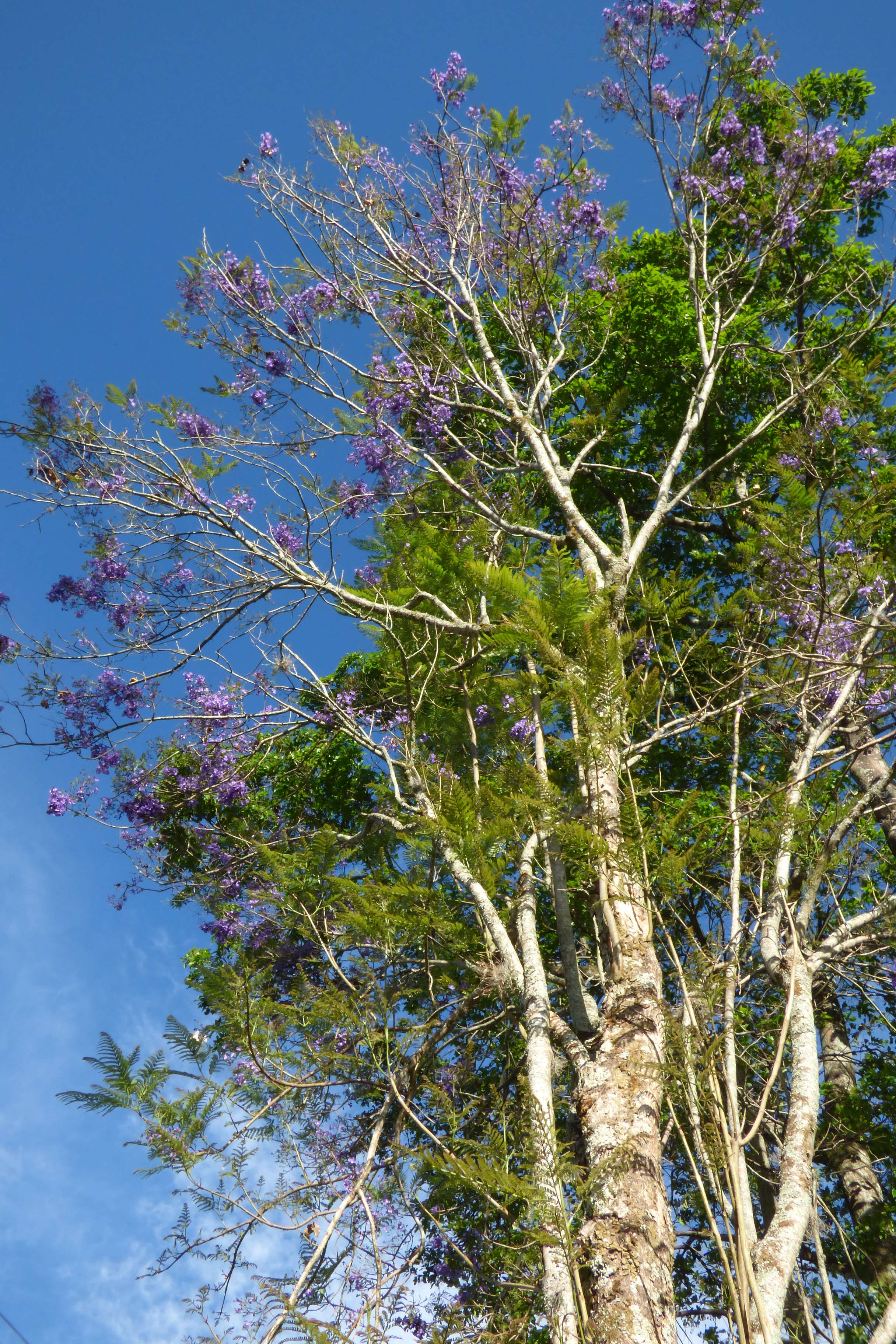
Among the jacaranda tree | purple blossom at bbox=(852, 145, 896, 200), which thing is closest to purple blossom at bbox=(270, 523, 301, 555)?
the jacaranda tree

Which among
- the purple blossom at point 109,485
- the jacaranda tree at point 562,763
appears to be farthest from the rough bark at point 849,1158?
the purple blossom at point 109,485

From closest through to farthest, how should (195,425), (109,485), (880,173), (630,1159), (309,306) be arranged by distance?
1. (630,1159)
2. (109,485)
3. (195,425)
4. (309,306)
5. (880,173)

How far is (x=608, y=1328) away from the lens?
219 cm

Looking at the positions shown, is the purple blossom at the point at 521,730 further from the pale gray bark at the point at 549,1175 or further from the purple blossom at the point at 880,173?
the purple blossom at the point at 880,173

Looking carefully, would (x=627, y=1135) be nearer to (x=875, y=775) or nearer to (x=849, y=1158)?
(x=849, y=1158)

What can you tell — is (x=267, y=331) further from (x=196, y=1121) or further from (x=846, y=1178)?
(x=846, y=1178)

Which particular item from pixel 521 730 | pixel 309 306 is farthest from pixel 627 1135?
pixel 309 306

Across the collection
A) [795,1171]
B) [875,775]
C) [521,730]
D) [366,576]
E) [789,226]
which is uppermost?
[789,226]

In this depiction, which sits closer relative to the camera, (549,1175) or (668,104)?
(549,1175)

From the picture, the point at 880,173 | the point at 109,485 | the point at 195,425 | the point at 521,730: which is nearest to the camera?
the point at 109,485

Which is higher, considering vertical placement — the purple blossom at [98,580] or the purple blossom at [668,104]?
the purple blossom at [668,104]

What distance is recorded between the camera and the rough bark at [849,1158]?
15.7 ft

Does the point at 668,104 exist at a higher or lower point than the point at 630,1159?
higher

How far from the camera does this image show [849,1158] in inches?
208
